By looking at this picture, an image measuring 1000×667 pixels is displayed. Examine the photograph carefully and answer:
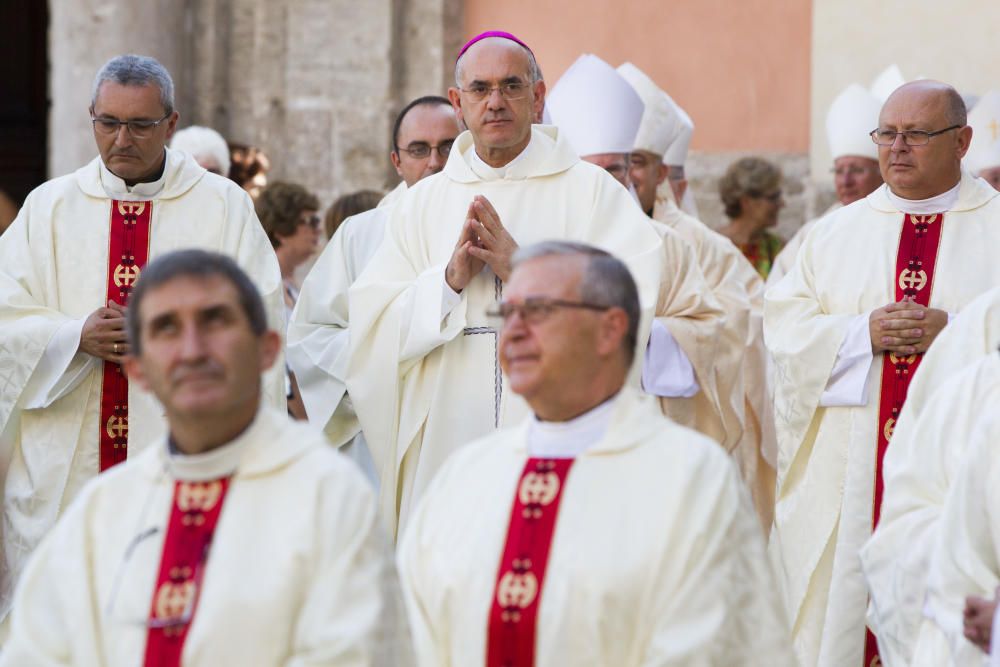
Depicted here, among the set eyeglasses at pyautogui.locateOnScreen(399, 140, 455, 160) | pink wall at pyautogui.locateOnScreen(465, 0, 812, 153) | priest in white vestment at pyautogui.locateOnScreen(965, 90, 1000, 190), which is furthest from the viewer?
pink wall at pyautogui.locateOnScreen(465, 0, 812, 153)

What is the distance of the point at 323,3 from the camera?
416 inches

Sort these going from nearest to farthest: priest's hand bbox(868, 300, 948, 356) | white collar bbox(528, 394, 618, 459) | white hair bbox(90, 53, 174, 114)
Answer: white collar bbox(528, 394, 618, 459)
priest's hand bbox(868, 300, 948, 356)
white hair bbox(90, 53, 174, 114)

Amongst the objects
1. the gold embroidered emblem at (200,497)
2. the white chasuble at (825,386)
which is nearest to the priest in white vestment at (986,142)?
the white chasuble at (825,386)

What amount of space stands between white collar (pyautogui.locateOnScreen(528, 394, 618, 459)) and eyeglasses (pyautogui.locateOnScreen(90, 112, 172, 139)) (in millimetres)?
2638

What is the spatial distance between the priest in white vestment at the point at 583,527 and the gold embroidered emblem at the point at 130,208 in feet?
8.62

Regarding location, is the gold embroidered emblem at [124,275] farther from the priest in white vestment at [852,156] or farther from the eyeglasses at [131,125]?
the priest in white vestment at [852,156]

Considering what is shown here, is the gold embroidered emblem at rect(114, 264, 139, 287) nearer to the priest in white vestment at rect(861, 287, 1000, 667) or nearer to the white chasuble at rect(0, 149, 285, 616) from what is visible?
the white chasuble at rect(0, 149, 285, 616)

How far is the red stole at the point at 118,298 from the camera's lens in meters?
6.54

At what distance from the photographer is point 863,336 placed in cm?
634

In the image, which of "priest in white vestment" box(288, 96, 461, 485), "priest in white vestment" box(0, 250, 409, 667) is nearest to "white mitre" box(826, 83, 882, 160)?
"priest in white vestment" box(288, 96, 461, 485)

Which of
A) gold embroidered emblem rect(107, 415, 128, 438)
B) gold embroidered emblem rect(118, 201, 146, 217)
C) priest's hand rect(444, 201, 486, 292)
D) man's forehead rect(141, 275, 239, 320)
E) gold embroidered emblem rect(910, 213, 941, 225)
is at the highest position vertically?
gold embroidered emblem rect(910, 213, 941, 225)

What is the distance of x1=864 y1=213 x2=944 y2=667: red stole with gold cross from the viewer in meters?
6.34

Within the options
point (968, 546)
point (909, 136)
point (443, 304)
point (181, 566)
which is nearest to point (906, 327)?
point (909, 136)

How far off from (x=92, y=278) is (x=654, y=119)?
3.20 meters
